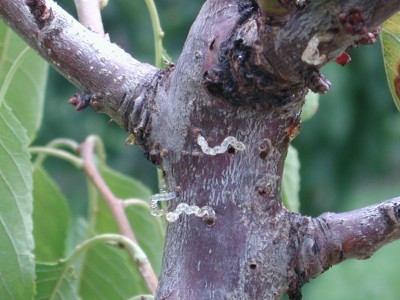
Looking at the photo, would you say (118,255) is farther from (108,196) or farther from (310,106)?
(310,106)

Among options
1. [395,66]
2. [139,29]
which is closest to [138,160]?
[139,29]

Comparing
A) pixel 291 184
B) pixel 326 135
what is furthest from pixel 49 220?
pixel 326 135

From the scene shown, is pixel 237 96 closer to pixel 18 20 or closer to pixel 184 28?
pixel 18 20

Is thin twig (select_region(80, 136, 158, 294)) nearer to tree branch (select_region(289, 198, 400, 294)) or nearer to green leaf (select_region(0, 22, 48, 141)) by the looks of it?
green leaf (select_region(0, 22, 48, 141))

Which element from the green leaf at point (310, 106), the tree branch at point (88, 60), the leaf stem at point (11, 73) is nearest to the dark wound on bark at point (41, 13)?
the tree branch at point (88, 60)

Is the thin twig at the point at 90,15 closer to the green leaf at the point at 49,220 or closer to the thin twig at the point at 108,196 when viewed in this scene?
the thin twig at the point at 108,196

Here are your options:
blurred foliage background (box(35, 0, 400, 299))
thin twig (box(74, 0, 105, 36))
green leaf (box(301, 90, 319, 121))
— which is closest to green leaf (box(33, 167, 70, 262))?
green leaf (box(301, 90, 319, 121))
